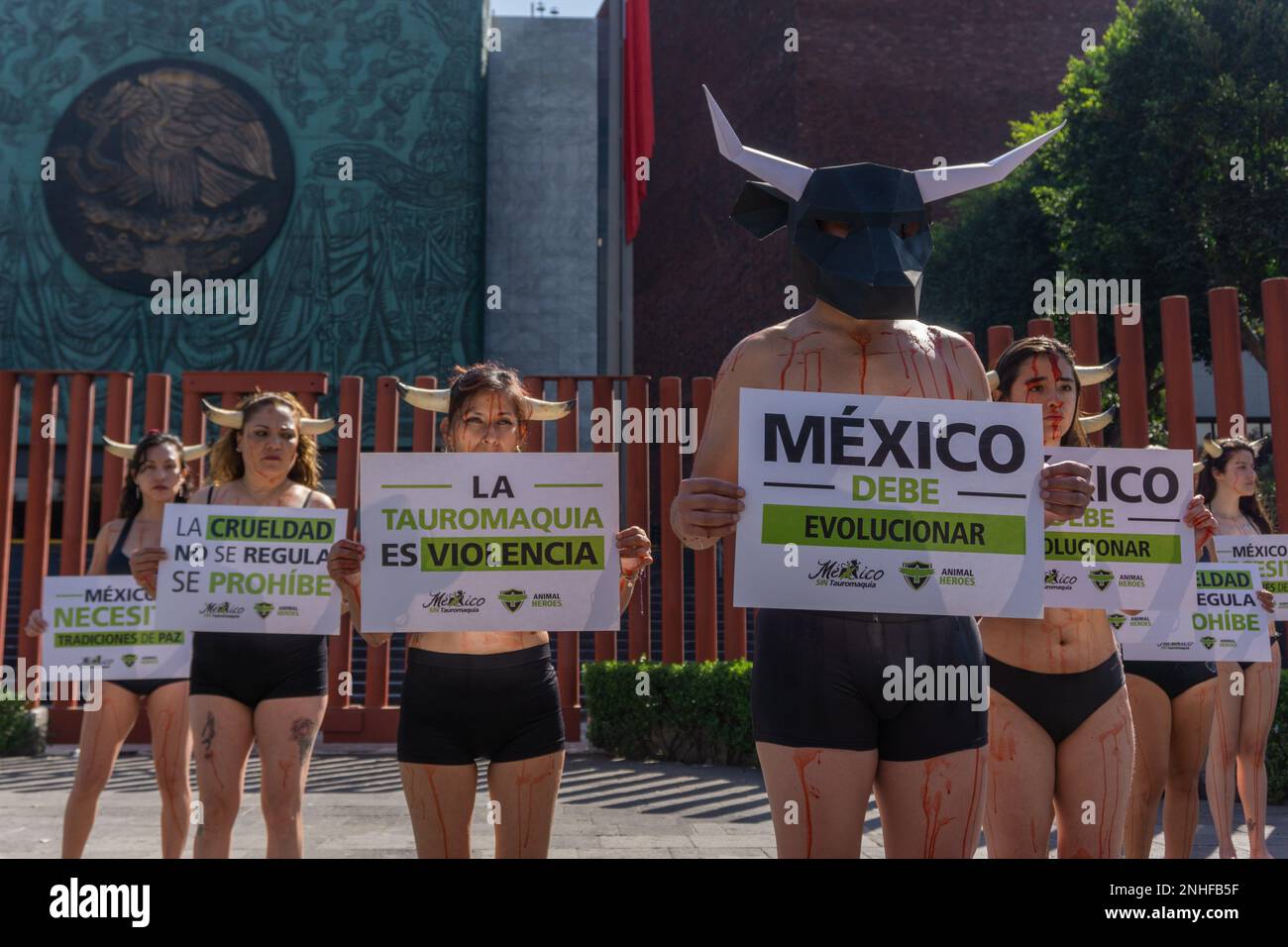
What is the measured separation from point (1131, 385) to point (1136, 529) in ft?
20.4

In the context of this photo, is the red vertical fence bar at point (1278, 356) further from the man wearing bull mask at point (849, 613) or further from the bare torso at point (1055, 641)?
the man wearing bull mask at point (849, 613)

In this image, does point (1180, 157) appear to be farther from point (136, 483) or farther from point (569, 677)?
point (136, 483)

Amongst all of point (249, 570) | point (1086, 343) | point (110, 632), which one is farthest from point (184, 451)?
point (1086, 343)

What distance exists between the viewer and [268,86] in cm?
2712

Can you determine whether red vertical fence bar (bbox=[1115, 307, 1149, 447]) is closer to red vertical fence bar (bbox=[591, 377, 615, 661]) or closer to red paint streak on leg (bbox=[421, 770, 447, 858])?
red vertical fence bar (bbox=[591, 377, 615, 661])

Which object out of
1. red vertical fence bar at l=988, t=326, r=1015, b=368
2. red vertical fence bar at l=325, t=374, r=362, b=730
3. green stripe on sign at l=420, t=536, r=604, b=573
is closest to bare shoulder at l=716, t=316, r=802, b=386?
green stripe on sign at l=420, t=536, r=604, b=573

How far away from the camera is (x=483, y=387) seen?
3967 millimetres

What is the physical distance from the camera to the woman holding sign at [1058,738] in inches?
141

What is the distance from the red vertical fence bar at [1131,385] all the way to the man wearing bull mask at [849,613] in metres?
7.28

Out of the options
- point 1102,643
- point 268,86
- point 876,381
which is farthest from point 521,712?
point 268,86

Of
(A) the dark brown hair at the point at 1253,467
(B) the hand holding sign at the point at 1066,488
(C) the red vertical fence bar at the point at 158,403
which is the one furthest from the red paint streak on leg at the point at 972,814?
(C) the red vertical fence bar at the point at 158,403

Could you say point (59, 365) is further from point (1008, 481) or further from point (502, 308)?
point (1008, 481)

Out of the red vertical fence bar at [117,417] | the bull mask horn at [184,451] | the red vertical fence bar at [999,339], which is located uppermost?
the red vertical fence bar at [999,339]

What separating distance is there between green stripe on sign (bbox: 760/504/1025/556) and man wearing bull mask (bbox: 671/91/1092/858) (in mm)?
121
